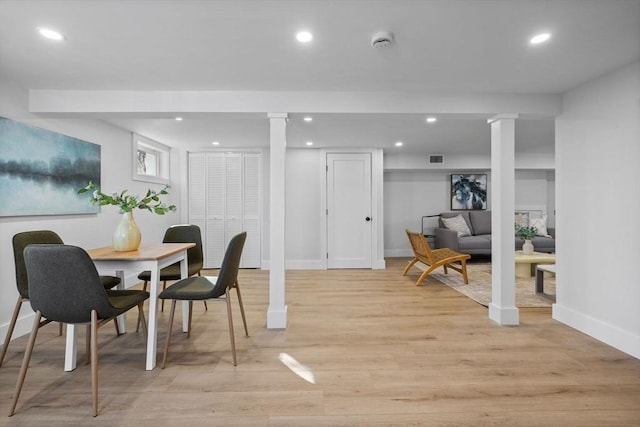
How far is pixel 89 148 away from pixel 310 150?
315 centimetres

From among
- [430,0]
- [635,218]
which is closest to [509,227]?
[635,218]

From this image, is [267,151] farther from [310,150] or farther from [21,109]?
[21,109]

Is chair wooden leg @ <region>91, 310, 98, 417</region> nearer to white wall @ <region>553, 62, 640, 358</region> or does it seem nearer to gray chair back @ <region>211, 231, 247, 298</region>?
gray chair back @ <region>211, 231, 247, 298</region>

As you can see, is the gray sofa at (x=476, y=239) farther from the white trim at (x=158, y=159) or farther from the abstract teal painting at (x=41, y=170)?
the abstract teal painting at (x=41, y=170)

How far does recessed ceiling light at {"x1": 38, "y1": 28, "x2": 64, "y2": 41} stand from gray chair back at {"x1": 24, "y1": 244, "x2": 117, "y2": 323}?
127 cm

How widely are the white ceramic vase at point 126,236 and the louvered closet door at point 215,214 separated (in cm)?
287

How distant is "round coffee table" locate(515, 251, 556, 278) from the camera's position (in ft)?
13.4

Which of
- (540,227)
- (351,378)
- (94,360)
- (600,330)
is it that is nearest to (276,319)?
(351,378)

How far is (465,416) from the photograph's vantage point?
5.02 feet

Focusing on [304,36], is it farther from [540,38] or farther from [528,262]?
[528,262]

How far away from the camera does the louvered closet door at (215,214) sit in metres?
5.12

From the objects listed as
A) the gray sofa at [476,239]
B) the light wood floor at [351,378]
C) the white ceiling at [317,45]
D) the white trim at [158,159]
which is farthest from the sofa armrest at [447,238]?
the white trim at [158,159]

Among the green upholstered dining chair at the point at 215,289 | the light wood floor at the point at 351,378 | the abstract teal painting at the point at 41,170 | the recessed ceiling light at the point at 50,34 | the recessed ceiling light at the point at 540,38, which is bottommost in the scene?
the light wood floor at the point at 351,378

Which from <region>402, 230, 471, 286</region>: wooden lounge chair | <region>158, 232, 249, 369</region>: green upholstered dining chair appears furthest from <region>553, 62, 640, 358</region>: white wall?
<region>158, 232, 249, 369</region>: green upholstered dining chair
